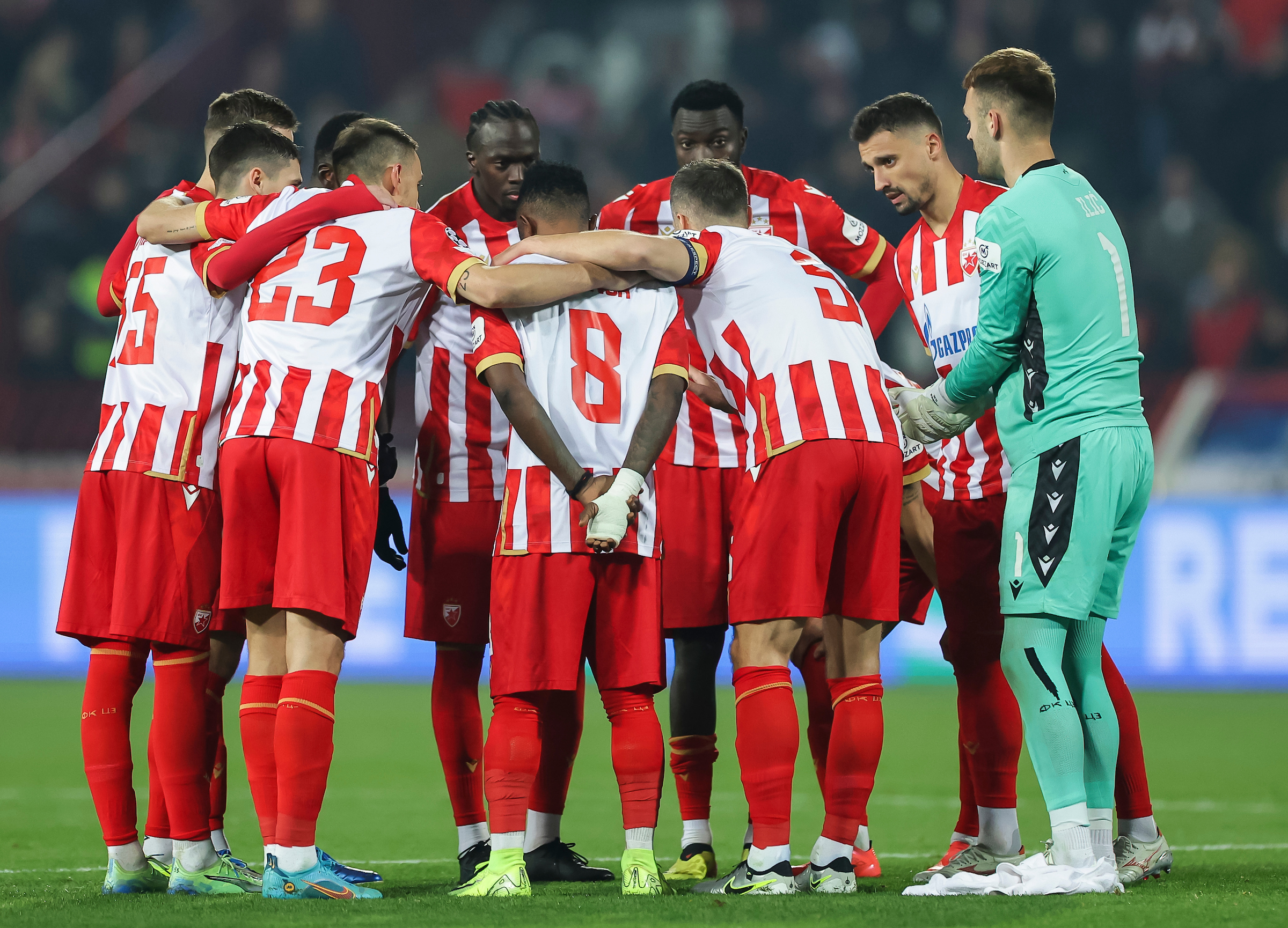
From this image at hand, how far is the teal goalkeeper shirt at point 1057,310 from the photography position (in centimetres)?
410

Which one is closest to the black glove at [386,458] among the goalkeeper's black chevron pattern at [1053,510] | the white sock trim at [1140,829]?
the goalkeeper's black chevron pattern at [1053,510]

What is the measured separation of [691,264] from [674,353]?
0.28 meters

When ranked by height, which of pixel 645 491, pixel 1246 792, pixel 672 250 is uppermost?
pixel 672 250

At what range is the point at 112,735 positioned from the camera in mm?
4602

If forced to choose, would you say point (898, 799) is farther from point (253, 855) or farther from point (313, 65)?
point (313, 65)

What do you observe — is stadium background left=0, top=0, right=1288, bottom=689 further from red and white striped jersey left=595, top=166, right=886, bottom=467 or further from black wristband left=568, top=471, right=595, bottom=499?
black wristband left=568, top=471, right=595, bottom=499

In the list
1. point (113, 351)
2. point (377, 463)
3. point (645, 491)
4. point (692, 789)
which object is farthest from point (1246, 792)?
point (113, 351)

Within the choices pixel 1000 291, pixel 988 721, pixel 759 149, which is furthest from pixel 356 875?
pixel 759 149

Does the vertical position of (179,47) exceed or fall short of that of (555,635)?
it exceeds it

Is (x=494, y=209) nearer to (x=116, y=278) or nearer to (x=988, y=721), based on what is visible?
(x=116, y=278)

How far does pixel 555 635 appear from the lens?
13.6 feet

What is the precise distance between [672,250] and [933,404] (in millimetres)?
958

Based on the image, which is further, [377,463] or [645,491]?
[377,463]

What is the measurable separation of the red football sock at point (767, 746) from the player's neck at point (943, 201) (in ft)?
5.97
